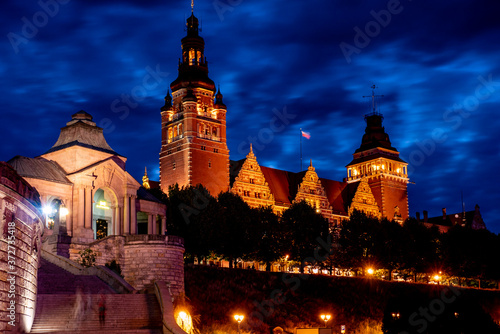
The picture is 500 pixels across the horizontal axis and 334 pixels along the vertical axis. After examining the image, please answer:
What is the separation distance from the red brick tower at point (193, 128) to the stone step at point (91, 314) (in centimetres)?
5133

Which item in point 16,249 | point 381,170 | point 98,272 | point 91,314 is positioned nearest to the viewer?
point 16,249

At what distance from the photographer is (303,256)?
72875 mm

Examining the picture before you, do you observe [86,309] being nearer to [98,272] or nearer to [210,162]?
[98,272]

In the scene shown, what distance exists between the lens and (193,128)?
8931cm

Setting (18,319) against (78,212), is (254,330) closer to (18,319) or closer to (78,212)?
(78,212)

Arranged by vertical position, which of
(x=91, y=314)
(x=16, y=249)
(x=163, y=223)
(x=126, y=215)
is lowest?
(x=91, y=314)

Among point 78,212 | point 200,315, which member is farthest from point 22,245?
point 78,212

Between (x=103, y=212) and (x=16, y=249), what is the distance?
126 ft

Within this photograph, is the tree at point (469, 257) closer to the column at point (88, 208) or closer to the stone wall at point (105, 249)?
the column at point (88, 208)

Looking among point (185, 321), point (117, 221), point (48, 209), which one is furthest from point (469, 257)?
point (185, 321)

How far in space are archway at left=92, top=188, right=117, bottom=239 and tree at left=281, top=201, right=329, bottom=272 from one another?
1905cm

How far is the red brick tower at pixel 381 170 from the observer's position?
384 ft

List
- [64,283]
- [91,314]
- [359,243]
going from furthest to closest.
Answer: [359,243]
[64,283]
[91,314]

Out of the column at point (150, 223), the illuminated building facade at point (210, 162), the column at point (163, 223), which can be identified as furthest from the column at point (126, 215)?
the illuminated building facade at point (210, 162)
